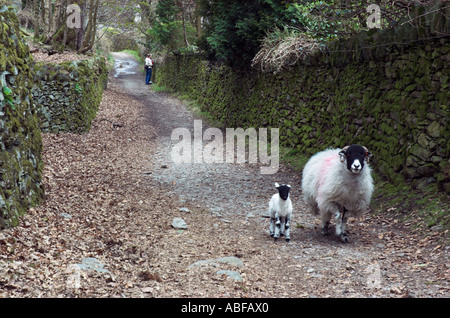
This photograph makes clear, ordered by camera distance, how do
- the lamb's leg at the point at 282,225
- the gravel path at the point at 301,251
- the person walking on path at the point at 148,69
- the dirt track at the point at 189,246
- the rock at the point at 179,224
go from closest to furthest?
the dirt track at the point at 189,246, the gravel path at the point at 301,251, the lamb's leg at the point at 282,225, the rock at the point at 179,224, the person walking on path at the point at 148,69

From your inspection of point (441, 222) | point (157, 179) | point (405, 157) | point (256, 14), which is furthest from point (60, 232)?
point (256, 14)

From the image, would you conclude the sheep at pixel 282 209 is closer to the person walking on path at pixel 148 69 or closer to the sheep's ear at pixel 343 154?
the sheep's ear at pixel 343 154

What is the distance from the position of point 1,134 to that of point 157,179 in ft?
15.9

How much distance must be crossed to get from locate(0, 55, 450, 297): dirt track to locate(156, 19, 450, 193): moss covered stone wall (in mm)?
1358

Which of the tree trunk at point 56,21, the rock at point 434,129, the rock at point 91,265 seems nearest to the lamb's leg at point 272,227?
the rock at point 91,265

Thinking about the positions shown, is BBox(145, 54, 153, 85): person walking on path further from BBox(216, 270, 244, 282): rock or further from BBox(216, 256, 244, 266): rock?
BBox(216, 270, 244, 282): rock

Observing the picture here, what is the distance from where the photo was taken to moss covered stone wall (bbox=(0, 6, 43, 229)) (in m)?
5.45

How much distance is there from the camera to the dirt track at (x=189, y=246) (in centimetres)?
429

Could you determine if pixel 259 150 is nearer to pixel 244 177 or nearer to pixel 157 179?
pixel 244 177

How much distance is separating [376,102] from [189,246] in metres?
5.43

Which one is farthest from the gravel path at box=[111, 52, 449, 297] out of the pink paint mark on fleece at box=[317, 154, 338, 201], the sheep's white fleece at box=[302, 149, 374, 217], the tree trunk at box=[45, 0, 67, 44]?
the tree trunk at box=[45, 0, 67, 44]

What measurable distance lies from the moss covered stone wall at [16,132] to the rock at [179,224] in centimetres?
221

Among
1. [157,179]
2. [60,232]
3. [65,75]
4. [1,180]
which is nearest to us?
[1,180]

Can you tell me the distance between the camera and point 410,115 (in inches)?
296
